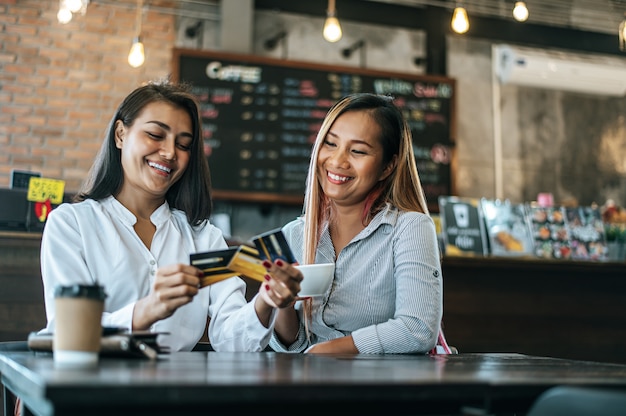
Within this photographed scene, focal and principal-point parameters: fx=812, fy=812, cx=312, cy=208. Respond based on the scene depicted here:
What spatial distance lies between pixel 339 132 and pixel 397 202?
26cm

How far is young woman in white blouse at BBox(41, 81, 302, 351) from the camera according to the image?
6.55 ft

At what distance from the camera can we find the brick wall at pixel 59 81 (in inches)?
229

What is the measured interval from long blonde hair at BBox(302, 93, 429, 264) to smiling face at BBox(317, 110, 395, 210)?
0.02 m

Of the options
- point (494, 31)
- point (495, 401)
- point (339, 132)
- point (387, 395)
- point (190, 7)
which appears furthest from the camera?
point (494, 31)

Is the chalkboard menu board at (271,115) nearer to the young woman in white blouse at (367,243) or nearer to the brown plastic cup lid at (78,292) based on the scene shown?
the young woman in white blouse at (367,243)

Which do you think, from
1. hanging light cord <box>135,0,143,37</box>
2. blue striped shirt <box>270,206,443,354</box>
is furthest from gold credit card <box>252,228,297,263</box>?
hanging light cord <box>135,0,143,37</box>

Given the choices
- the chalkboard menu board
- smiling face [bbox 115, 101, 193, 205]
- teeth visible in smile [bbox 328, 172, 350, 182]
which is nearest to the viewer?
smiling face [bbox 115, 101, 193, 205]

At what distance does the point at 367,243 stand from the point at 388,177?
10.0 inches

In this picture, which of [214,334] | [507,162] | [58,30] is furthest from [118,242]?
[507,162]

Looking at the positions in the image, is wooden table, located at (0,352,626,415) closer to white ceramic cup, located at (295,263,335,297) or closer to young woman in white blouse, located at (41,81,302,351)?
white ceramic cup, located at (295,263,335,297)

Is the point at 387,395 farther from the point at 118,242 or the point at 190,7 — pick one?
the point at 190,7

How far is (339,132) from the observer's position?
234 centimetres

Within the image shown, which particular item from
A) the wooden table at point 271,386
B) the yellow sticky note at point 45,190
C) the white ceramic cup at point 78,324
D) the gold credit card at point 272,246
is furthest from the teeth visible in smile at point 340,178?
the yellow sticky note at point 45,190

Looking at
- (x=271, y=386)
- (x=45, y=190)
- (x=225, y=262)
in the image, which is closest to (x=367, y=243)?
(x=225, y=262)
